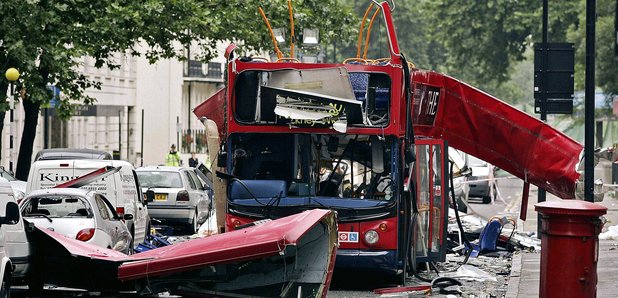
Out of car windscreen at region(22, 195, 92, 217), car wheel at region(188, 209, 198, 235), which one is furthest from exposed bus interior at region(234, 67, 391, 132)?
car wheel at region(188, 209, 198, 235)

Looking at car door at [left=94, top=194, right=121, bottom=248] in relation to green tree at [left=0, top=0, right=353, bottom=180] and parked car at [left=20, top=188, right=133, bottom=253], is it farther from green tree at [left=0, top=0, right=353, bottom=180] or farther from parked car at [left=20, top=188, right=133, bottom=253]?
green tree at [left=0, top=0, right=353, bottom=180]

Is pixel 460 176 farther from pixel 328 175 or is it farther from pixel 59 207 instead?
pixel 328 175

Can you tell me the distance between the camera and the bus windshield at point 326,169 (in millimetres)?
16641

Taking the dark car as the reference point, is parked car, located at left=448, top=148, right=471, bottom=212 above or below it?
below

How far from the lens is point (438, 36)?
66.1 meters

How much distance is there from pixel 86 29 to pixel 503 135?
1302cm

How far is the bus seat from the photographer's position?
16547 mm

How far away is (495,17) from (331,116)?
4756 centimetres

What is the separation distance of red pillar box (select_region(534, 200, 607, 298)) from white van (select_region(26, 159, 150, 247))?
10.6 meters

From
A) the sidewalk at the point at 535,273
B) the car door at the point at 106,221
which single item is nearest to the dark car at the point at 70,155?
the sidewalk at the point at 535,273

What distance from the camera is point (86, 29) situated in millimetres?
29969

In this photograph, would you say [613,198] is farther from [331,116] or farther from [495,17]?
[331,116]

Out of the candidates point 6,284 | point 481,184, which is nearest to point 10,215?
point 6,284

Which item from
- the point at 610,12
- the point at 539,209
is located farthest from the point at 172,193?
the point at 610,12
